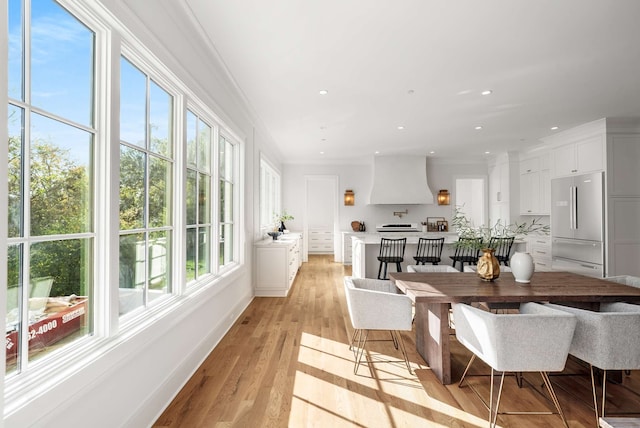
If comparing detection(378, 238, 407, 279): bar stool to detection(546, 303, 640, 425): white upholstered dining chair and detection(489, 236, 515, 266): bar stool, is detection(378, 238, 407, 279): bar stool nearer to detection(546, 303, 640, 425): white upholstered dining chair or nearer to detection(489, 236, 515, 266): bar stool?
detection(489, 236, 515, 266): bar stool

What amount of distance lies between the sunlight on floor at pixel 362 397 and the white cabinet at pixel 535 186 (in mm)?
5496

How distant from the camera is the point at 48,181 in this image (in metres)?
1.39

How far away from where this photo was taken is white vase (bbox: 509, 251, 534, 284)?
287 cm

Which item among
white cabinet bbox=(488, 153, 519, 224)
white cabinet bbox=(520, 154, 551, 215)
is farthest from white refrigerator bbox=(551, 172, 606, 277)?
white cabinet bbox=(488, 153, 519, 224)

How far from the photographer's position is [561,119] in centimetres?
511

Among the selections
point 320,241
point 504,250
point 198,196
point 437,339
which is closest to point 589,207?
point 504,250

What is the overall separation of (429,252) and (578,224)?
238cm

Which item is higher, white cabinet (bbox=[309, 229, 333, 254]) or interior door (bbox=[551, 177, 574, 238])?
interior door (bbox=[551, 177, 574, 238])

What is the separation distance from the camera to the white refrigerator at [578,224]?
5105mm

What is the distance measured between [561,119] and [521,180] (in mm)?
2644

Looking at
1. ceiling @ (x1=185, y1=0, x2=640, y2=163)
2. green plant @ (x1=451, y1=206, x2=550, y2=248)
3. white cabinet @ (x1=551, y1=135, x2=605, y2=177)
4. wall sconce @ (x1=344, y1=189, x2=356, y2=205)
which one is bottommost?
green plant @ (x1=451, y1=206, x2=550, y2=248)

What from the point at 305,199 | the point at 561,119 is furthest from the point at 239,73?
the point at 305,199

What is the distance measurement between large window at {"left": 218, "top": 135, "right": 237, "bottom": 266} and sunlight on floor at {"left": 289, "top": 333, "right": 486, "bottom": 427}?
1539 mm

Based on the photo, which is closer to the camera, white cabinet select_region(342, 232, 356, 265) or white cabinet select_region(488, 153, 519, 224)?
white cabinet select_region(488, 153, 519, 224)
